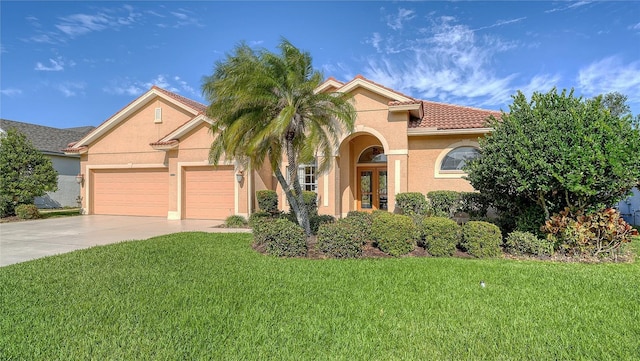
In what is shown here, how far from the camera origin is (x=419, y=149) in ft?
48.3

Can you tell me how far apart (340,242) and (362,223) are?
4.96 feet

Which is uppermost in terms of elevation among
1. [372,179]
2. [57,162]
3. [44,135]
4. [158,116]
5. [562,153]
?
[44,135]

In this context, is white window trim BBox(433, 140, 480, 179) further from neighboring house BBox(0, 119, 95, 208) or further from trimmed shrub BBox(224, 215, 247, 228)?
neighboring house BBox(0, 119, 95, 208)

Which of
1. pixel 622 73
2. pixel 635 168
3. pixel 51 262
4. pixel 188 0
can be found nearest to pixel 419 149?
pixel 635 168

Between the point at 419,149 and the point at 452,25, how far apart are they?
5.18 m

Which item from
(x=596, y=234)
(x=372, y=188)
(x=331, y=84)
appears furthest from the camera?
(x=372, y=188)

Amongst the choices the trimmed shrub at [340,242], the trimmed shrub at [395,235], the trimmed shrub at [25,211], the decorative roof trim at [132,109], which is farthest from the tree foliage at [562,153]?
the trimmed shrub at [25,211]

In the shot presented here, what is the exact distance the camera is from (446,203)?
496 inches

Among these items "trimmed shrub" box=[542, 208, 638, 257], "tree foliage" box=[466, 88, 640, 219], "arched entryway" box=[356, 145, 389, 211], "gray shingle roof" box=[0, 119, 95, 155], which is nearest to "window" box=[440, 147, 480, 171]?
"arched entryway" box=[356, 145, 389, 211]

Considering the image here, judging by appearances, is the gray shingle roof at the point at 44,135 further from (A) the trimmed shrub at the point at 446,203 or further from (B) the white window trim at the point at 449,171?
(A) the trimmed shrub at the point at 446,203

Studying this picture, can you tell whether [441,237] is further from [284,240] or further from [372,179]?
[372,179]

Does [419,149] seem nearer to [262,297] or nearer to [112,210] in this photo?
[262,297]

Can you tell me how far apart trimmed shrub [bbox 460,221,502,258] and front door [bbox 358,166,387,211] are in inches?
327

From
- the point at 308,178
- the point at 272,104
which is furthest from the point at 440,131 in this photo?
the point at 272,104
